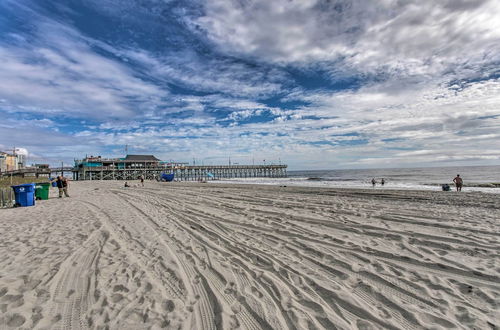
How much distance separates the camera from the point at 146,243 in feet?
17.4

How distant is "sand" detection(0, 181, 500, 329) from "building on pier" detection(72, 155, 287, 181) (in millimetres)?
54731

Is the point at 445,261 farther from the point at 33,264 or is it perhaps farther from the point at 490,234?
the point at 33,264

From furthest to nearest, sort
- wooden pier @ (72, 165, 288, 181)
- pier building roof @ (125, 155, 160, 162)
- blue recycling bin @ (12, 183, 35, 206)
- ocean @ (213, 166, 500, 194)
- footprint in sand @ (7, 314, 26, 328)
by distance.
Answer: pier building roof @ (125, 155, 160, 162)
wooden pier @ (72, 165, 288, 181)
ocean @ (213, 166, 500, 194)
blue recycling bin @ (12, 183, 35, 206)
footprint in sand @ (7, 314, 26, 328)

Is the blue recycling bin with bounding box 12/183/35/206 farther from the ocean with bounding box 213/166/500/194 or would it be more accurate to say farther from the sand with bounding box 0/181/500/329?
the ocean with bounding box 213/166/500/194

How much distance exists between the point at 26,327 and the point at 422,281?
181 inches

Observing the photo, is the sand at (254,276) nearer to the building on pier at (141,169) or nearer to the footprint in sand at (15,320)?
the footprint in sand at (15,320)

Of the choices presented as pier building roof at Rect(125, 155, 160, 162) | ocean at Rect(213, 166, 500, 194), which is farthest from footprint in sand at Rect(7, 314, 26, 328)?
pier building roof at Rect(125, 155, 160, 162)

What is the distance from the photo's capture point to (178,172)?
74.3 metres

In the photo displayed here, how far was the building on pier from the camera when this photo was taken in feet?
212

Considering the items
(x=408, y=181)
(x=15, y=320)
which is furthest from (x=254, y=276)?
(x=408, y=181)

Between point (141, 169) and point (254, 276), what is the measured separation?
228ft

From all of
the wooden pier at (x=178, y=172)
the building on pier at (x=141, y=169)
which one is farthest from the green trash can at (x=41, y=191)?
the building on pier at (x=141, y=169)

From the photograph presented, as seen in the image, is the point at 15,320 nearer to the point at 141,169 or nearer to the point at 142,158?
the point at 141,169

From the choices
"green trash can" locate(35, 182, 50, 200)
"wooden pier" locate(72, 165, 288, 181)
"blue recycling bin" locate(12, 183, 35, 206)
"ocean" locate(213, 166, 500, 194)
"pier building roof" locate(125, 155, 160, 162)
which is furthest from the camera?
"pier building roof" locate(125, 155, 160, 162)
